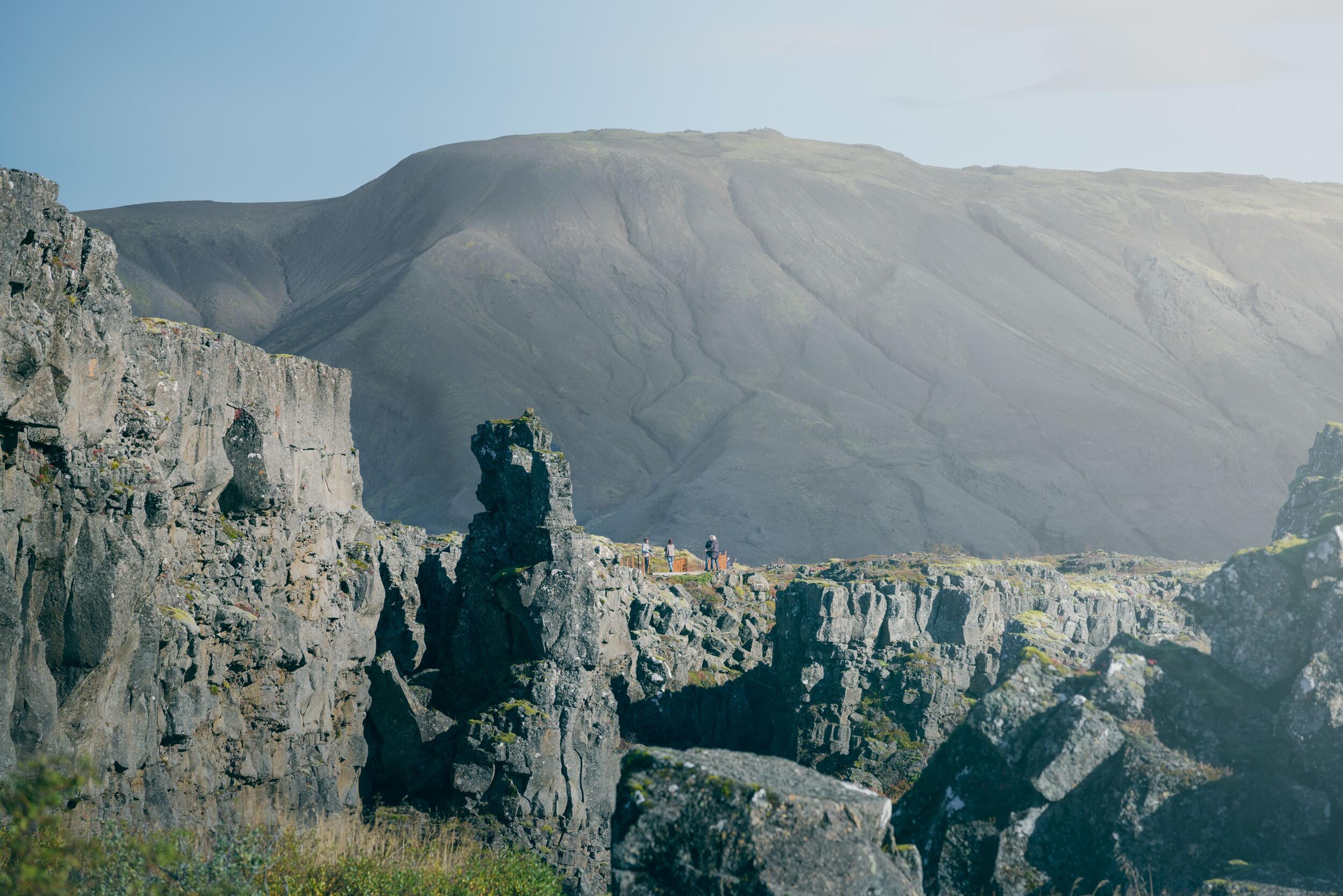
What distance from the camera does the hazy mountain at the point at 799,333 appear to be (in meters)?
106

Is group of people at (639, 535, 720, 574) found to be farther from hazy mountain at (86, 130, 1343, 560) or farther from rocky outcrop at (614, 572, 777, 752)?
hazy mountain at (86, 130, 1343, 560)

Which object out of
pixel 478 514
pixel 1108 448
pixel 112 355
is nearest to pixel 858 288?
pixel 1108 448

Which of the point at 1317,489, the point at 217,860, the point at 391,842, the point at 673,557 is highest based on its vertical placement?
the point at 1317,489

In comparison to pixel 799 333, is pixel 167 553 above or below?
below

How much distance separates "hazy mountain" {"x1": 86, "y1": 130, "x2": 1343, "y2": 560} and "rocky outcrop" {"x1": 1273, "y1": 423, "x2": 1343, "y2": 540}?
53413 millimetres

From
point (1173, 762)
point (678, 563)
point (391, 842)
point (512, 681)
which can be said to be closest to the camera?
point (1173, 762)

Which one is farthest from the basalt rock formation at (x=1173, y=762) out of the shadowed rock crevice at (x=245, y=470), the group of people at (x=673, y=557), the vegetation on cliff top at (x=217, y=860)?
the group of people at (x=673, y=557)

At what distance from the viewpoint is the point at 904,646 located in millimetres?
37688

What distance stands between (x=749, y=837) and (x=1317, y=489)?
92.6 ft

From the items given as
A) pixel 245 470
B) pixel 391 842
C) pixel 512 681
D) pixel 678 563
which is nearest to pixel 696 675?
pixel 512 681

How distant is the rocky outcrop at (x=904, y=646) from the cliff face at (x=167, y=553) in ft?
44.2

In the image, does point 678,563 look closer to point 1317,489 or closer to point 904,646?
point 904,646

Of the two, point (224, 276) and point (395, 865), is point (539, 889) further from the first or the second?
point (224, 276)

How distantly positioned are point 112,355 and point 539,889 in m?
8.38
